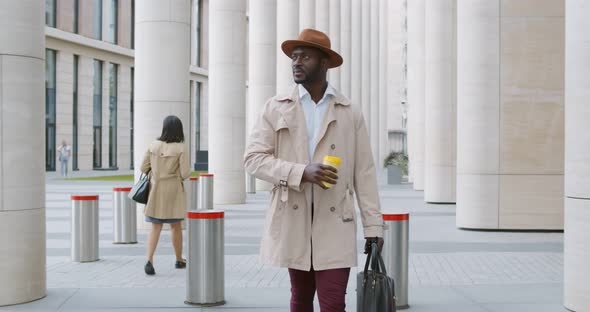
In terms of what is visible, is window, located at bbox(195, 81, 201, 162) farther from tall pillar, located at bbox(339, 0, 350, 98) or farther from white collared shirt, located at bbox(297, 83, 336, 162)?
Answer: white collared shirt, located at bbox(297, 83, 336, 162)

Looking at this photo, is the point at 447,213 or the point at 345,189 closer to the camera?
the point at 345,189

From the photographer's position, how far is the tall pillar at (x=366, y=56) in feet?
192

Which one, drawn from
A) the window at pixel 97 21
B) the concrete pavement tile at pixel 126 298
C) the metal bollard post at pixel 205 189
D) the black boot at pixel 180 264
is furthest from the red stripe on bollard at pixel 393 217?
the window at pixel 97 21

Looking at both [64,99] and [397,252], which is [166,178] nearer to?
[397,252]

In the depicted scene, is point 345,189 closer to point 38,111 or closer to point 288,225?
point 288,225

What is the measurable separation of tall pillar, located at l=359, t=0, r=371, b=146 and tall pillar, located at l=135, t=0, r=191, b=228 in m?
43.0

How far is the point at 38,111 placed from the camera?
775 centimetres

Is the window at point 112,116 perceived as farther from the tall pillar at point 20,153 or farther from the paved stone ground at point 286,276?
the tall pillar at point 20,153

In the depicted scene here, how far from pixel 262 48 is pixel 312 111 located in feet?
74.4

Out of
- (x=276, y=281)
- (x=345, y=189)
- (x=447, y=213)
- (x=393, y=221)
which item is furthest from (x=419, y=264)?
(x=447, y=213)

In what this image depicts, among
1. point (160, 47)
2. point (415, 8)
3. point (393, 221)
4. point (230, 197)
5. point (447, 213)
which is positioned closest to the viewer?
point (393, 221)

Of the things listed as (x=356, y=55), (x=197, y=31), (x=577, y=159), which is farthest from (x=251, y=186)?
(x=197, y=31)

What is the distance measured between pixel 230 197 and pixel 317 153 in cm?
1689

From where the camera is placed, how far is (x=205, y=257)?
24.2 ft
